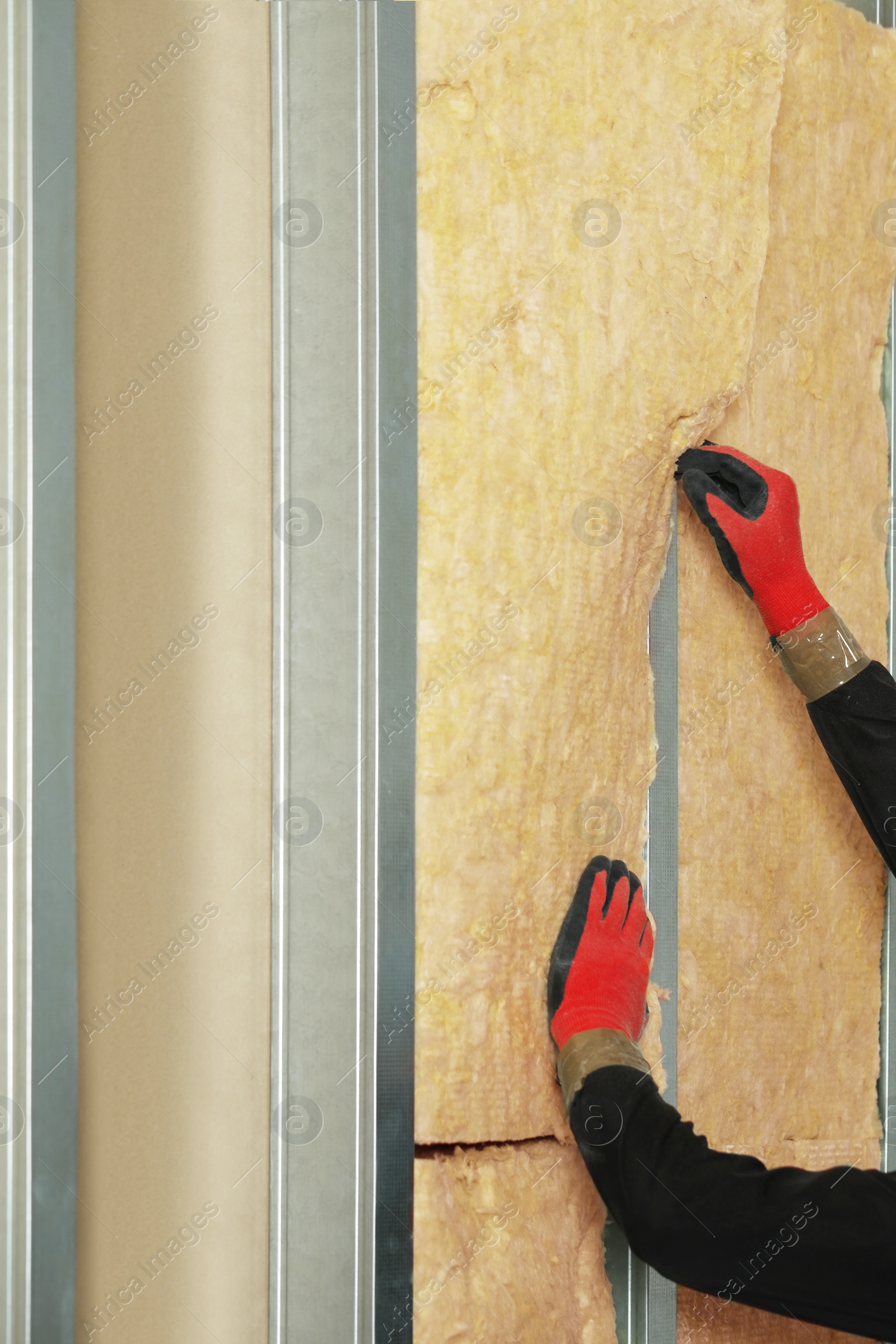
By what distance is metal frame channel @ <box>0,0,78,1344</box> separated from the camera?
1.31 meters

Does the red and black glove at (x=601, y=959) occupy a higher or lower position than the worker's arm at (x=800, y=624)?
lower

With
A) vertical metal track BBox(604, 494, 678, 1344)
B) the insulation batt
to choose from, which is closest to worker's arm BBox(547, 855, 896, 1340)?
vertical metal track BBox(604, 494, 678, 1344)

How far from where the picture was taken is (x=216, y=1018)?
1493 millimetres

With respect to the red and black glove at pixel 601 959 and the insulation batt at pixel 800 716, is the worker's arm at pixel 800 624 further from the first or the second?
the red and black glove at pixel 601 959

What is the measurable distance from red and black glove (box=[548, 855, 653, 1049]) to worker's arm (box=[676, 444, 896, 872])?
0.45 metres

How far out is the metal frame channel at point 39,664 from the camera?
1.31 meters

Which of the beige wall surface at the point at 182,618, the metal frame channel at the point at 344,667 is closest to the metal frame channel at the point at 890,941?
the metal frame channel at the point at 344,667

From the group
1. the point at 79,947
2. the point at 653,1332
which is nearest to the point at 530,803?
the point at 79,947

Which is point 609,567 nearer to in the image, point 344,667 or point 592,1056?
point 344,667

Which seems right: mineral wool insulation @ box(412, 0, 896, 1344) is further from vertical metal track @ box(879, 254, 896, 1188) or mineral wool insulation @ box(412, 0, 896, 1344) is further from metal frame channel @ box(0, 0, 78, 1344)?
metal frame channel @ box(0, 0, 78, 1344)

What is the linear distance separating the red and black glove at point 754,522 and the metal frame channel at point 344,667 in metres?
0.48

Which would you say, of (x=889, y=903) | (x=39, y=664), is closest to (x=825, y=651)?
(x=889, y=903)

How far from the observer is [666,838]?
165 cm

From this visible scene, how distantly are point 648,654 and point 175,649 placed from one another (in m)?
0.73
